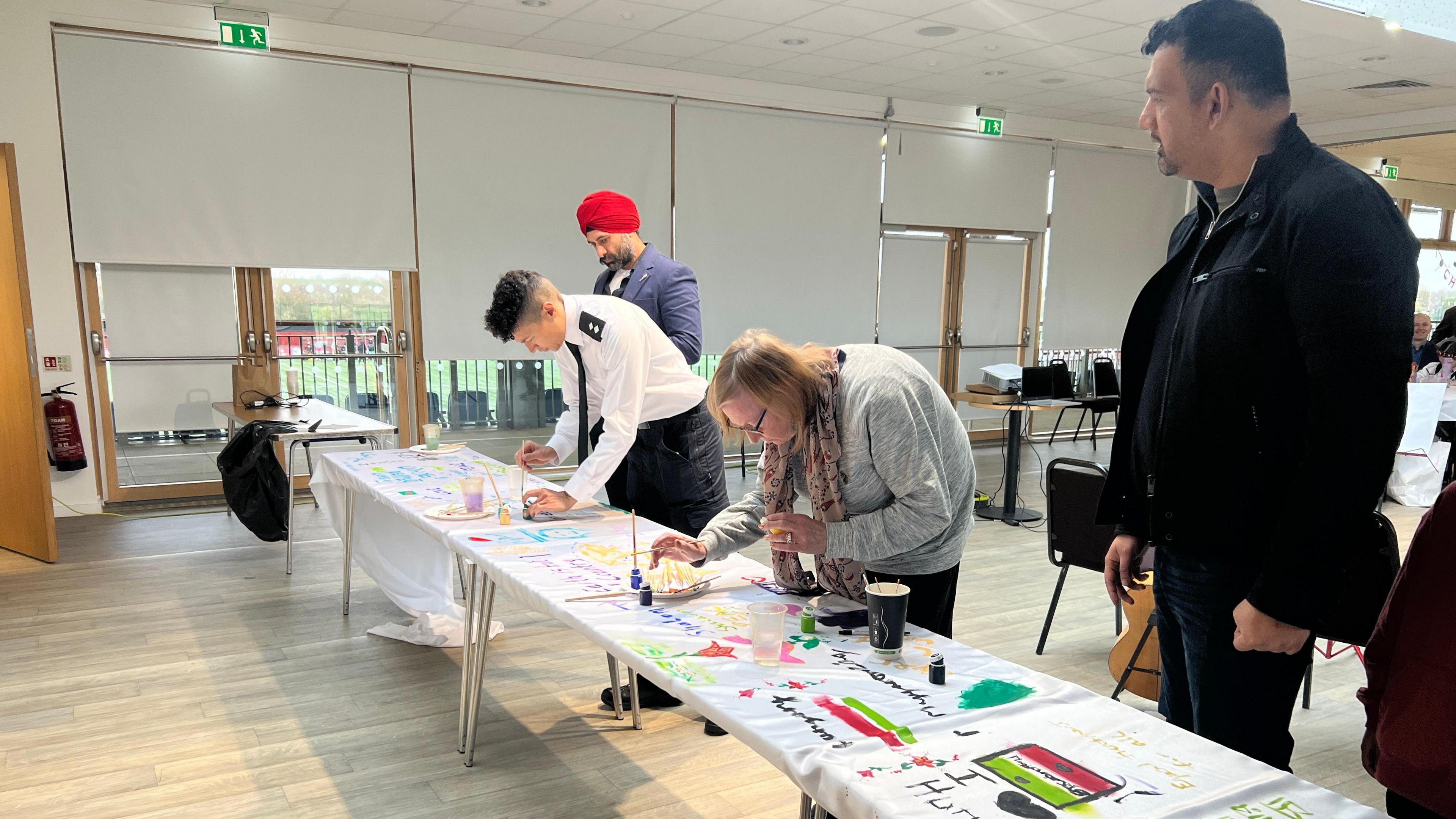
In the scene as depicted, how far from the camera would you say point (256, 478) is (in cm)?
455

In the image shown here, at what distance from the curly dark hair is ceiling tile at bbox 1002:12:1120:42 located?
4.33 metres

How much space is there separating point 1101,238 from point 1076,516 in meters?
6.96

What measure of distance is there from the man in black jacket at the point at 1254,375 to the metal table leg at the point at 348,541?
3.11 m

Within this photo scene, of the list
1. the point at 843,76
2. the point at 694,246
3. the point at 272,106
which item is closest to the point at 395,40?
the point at 272,106

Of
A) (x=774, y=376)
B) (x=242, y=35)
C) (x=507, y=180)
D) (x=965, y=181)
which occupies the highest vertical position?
(x=242, y=35)

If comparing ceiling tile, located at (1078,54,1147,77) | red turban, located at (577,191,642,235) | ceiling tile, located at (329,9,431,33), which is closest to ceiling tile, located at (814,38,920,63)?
ceiling tile, located at (1078,54,1147,77)

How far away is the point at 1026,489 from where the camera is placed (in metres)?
6.97

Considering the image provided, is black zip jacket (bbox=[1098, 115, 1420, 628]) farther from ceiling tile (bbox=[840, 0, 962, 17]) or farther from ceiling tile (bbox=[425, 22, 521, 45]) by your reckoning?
ceiling tile (bbox=[425, 22, 521, 45])

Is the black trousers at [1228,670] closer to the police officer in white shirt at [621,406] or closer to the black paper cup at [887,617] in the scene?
the black paper cup at [887,617]

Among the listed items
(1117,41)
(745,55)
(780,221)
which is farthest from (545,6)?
(1117,41)

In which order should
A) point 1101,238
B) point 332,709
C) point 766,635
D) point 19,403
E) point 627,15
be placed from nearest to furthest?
point 766,635 → point 332,709 → point 19,403 → point 627,15 → point 1101,238

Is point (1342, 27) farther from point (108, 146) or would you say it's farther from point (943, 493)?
point (108, 146)

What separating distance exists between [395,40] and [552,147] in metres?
1.25

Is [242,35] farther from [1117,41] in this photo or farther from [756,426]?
[1117,41]
